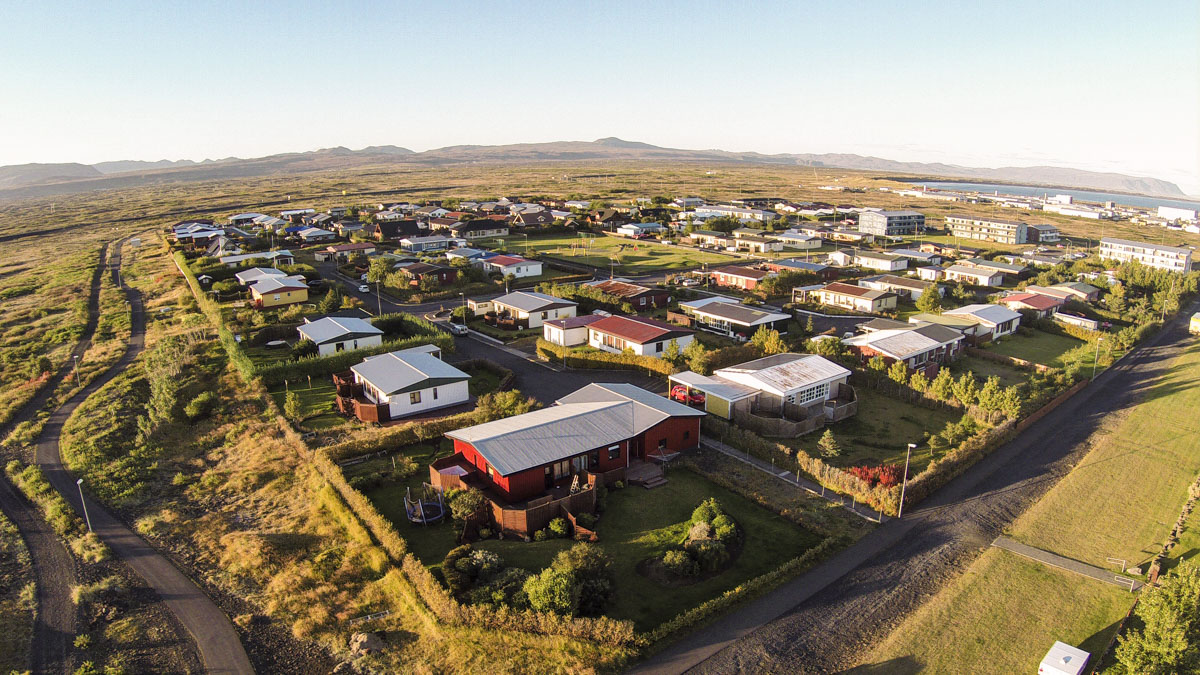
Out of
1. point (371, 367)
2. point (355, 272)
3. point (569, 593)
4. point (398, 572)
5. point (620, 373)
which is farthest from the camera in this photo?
point (355, 272)

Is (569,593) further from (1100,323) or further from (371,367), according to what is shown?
(1100,323)

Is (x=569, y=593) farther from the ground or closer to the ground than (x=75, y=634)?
farther from the ground

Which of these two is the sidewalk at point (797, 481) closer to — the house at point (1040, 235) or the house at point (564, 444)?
the house at point (564, 444)

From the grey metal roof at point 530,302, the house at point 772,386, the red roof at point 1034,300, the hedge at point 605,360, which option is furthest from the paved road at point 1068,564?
the red roof at point 1034,300

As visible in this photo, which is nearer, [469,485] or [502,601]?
[502,601]

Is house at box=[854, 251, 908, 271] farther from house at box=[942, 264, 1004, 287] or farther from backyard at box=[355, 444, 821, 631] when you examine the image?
backyard at box=[355, 444, 821, 631]

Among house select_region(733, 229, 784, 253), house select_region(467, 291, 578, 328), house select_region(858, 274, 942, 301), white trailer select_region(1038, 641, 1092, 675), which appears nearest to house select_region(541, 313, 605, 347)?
house select_region(467, 291, 578, 328)

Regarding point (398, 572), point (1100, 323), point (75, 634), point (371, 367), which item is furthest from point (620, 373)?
point (1100, 323)

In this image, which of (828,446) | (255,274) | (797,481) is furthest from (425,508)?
(255,274)
